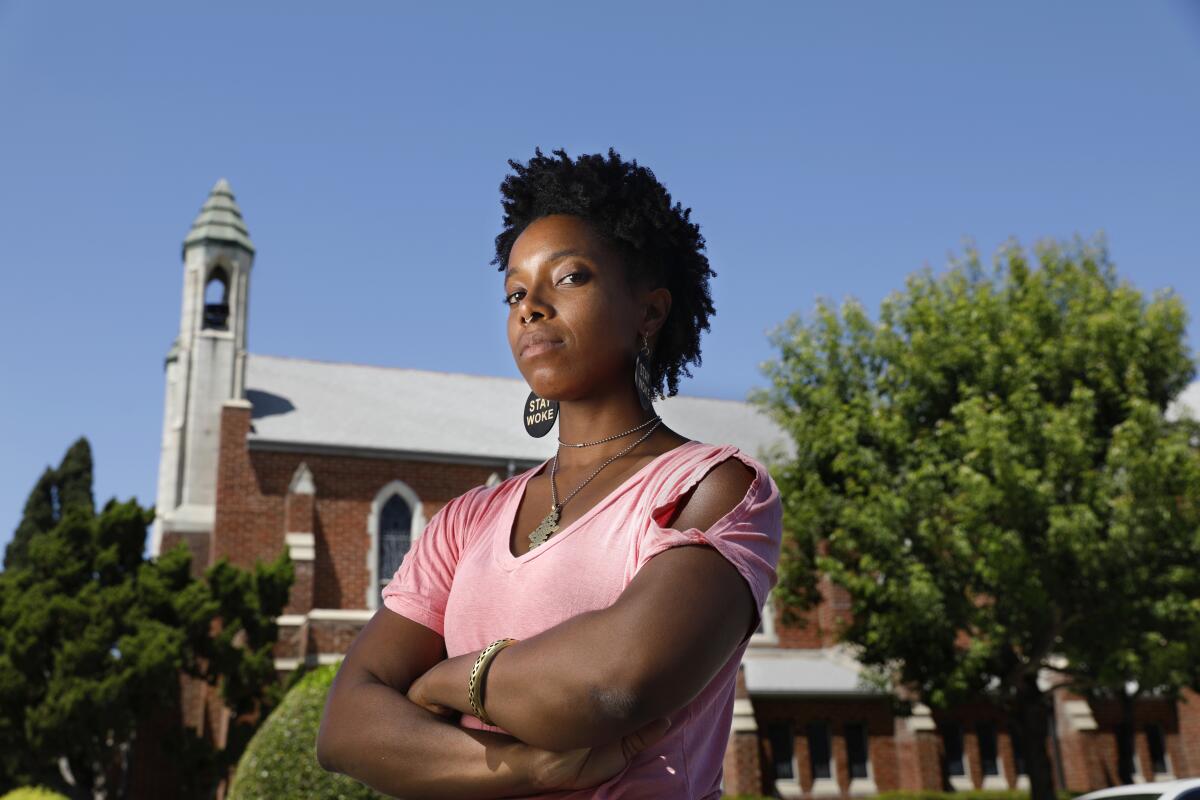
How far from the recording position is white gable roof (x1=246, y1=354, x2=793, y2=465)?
2534 cm

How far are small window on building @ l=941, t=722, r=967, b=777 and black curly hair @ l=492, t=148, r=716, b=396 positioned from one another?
85.1 ft

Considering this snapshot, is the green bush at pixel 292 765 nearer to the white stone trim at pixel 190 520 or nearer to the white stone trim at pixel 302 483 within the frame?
the white stone trim at pixel 302 483

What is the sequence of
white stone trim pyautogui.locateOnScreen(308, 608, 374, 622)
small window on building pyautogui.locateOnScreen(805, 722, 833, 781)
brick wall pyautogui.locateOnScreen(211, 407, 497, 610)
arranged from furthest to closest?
1. small window on building pyautogui.locateOnScreen(805, 722, 833, 781)
2. brick wall pyautogui.locateOnScreen(211, 407, 497, 610)
3. white stone trim pyautogui.locateOnScreen(308, 608, 374, 622)

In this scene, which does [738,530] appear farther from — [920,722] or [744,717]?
[920,722]

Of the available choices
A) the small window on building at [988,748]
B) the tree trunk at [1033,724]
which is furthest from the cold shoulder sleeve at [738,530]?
the small window on building at [988,748]

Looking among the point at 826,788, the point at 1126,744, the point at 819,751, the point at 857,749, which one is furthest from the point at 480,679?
the point at 1126,744

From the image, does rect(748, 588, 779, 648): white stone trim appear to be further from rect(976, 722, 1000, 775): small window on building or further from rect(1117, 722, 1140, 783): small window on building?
rect(1117, 722, 1140, 783): small window on building

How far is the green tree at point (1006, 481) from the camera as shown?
58.0ft

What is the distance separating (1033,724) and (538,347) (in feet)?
67.5

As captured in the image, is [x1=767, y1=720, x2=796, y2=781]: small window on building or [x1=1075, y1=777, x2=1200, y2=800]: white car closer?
[x1=1075, y1=777, x2=1200, y2=800]: white car

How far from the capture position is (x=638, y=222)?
200cm

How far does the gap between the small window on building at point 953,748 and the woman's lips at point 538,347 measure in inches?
1031

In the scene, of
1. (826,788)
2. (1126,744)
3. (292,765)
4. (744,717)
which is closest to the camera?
(292,765)

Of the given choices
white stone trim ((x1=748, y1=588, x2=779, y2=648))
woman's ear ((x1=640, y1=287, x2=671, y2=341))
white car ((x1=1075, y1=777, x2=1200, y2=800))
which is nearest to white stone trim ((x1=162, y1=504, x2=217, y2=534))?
white stone trim ((x1=748, y1=588, x2=779, y2=648))
